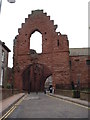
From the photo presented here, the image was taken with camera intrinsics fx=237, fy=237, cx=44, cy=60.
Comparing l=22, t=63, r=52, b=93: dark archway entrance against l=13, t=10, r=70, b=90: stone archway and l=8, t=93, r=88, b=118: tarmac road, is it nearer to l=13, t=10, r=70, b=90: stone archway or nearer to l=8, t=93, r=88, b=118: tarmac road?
l=13, t=10, r=70, b=90: stone archway

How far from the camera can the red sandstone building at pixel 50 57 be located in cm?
4553

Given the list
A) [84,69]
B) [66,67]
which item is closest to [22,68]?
[66,67]

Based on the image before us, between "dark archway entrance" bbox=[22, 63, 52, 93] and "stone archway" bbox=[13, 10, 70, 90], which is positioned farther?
"dark archway entrance" bbox=[22, 63, 52, 93]

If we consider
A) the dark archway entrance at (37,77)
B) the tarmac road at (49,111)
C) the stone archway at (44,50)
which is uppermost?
the stone archway at (44,50)

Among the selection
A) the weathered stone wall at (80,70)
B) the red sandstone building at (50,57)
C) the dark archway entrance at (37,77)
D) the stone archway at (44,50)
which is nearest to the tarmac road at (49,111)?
the red sandstone building at (50,57)

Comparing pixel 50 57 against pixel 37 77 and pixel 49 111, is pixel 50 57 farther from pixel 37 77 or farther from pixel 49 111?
pixel 49 111

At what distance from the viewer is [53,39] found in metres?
47.1

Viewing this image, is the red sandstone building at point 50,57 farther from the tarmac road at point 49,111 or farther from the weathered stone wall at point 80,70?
the tarmac road at point 49,111

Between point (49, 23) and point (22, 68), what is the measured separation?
10698 millimetres

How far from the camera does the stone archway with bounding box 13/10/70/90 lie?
149 feet

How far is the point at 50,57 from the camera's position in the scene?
1842 inches

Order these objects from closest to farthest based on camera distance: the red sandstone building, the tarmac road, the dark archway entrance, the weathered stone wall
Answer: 1. the tarmac road
2. the red sandstone building
3. the weathered stone wall
4. the dark archway entrance

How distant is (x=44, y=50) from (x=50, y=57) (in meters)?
1.90

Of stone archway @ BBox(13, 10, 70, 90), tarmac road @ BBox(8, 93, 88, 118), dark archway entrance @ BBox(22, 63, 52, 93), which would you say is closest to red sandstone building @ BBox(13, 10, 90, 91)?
stone archway @ BBox(13, 10, 70, 90)
